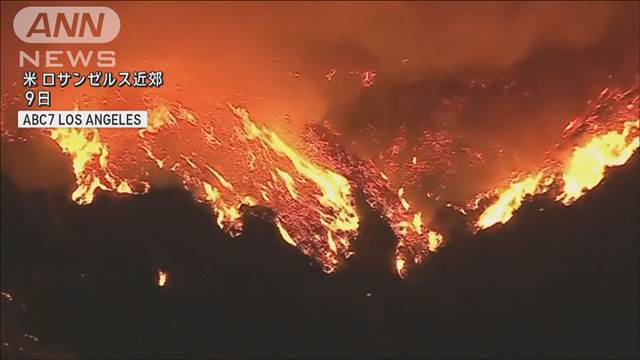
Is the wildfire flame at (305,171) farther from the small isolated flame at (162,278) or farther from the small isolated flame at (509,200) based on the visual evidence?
the small isolated flame at (162,278)

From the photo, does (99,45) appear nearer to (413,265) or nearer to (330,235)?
(330,235)

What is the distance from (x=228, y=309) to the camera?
10.6ft

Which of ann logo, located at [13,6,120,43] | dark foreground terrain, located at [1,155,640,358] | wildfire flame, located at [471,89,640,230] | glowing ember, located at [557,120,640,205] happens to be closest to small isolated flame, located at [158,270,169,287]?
dark foreground terrain, located at [1,155,640,358]

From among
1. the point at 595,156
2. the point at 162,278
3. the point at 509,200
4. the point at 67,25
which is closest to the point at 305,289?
the point at 162,278

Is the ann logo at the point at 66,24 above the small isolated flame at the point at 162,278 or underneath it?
above
